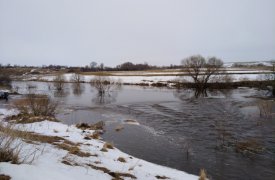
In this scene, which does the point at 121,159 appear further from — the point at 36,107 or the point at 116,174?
the point at 36,107

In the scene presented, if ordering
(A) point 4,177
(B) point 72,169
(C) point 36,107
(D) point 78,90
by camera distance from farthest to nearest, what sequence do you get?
(D) point 78,90, (C) point 36,107, (B) point 72,169, (A) point 4,177

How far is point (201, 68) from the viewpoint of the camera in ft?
172

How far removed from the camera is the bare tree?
50406mm

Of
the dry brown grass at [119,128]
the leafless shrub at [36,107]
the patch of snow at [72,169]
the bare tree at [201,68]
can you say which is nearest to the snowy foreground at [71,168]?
the patch of snow at [72,169]

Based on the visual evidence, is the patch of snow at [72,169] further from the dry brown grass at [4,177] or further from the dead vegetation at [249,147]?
the dead vegetation at [249,147]

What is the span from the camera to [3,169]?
15.0 ft

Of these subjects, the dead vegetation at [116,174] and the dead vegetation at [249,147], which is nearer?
the dead vegetation at [116,174]

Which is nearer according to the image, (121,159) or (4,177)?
(4,177)

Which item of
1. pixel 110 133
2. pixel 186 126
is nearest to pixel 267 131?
pixel 186 126

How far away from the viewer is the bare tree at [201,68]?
165 ft

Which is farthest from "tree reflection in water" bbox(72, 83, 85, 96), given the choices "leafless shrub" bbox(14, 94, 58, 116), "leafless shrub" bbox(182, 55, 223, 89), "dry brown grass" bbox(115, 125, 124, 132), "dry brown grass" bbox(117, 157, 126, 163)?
"dry brown grass" bbox(117, 157, 126, 163)

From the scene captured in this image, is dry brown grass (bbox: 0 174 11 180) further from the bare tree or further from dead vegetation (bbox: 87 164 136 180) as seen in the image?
the bare tree

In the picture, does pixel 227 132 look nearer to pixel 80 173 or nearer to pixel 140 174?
pixel 140 174

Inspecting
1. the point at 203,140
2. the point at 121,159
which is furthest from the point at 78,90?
the point at 121,159
